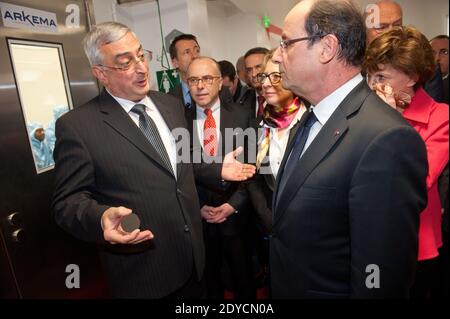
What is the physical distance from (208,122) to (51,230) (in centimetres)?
124

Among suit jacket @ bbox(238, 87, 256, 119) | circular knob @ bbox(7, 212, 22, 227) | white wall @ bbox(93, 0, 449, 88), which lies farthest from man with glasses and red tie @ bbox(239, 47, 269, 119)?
circular knob @ bbox(7, 212, 22, 227)

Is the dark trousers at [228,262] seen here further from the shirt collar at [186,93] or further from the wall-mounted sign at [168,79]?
the wall-mounted sign at [168,79]

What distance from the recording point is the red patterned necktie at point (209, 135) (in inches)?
88.2

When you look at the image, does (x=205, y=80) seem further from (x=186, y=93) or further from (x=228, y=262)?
(x=228, y=262)

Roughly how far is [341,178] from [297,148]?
0.89 ft

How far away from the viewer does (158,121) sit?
1.60m

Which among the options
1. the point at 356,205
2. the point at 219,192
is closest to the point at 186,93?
the point at 219,192

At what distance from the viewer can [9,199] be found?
5.41ft

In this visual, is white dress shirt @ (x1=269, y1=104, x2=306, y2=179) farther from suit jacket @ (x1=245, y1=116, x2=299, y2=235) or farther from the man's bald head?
the man's bald head

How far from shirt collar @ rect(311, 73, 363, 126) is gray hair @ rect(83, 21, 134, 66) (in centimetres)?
96

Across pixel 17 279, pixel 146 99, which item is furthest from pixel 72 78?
pixel 17 279

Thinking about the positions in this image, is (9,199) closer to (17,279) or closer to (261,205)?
(17,279)

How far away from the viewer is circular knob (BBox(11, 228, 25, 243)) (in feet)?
5.44

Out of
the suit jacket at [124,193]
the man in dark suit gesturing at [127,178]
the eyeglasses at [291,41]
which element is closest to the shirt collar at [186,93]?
the man in dark suit gesturing at [127,178]
